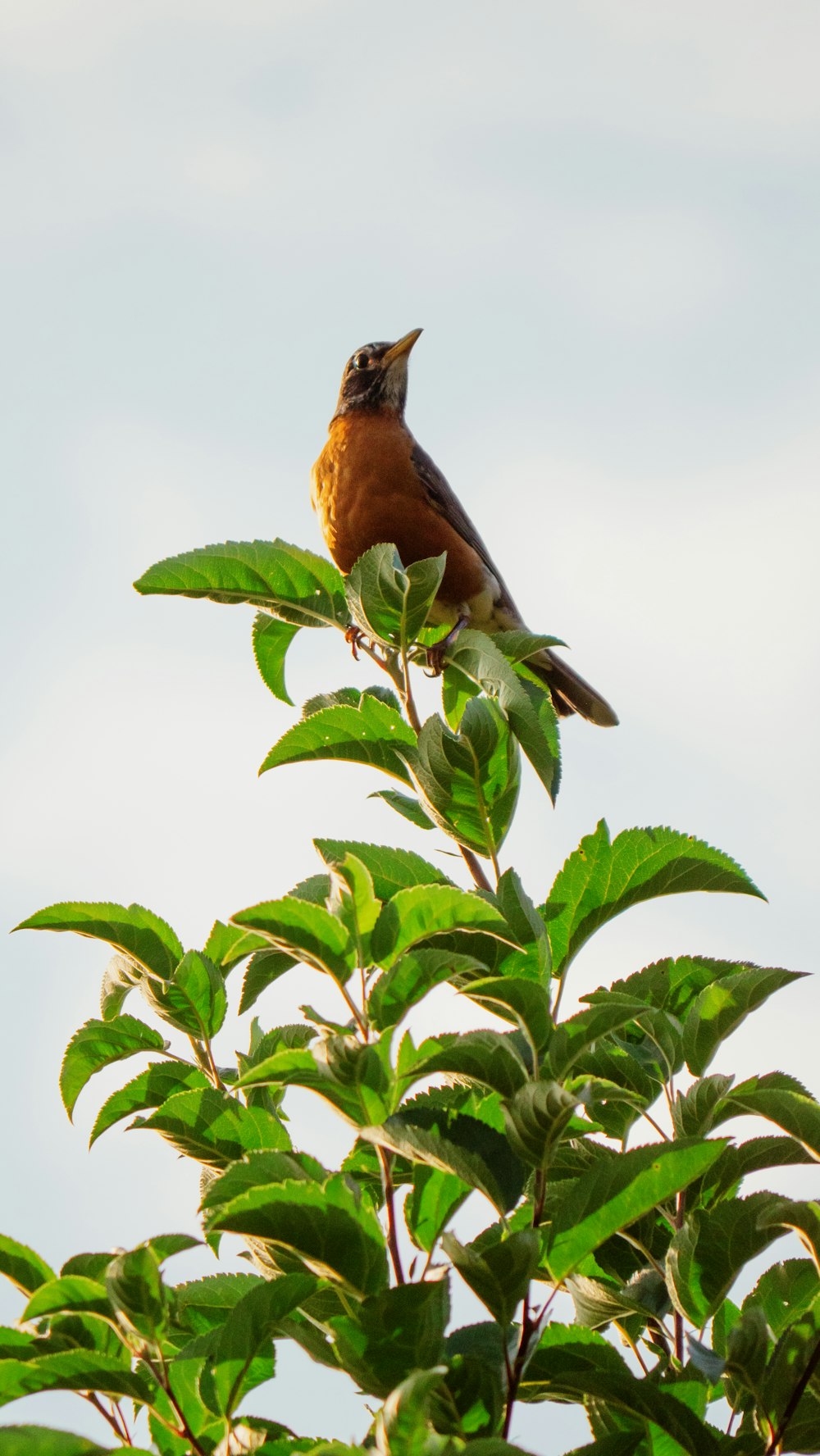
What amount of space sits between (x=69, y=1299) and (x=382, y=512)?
3559 millimetres

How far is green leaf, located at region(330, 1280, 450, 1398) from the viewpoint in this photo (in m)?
1.59

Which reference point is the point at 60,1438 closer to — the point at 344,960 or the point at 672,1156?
the point at 344,960

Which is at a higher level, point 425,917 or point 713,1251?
point 425,917

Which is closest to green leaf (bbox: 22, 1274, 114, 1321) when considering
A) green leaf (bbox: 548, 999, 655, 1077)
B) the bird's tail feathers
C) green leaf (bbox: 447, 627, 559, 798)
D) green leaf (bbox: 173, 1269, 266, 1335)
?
green leaf (bbox: 173, 1269, 266, 1335)

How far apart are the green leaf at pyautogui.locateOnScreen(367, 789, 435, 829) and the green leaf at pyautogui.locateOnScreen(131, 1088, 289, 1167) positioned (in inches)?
25.1

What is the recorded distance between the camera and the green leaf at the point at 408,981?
177cm

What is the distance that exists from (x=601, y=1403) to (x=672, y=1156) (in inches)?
24.3

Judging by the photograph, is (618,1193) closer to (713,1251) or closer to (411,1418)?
(713,1251)

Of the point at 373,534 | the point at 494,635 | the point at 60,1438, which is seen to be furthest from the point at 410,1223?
the point at 373,534

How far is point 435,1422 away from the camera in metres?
1.66

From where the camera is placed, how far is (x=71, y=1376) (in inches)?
70.6

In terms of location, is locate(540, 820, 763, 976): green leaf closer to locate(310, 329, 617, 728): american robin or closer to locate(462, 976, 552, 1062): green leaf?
locate(462, 976, 552, 1062): green leaf

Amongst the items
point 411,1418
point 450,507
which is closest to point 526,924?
point 411,1418

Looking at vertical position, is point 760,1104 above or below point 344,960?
below
